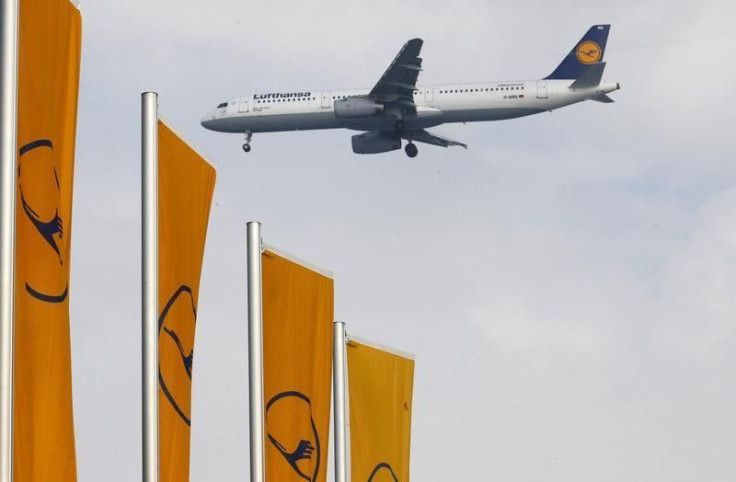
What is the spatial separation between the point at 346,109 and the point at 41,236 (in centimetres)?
4825

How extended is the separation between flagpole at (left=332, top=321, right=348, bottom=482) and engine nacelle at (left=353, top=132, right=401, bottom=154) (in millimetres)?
40212

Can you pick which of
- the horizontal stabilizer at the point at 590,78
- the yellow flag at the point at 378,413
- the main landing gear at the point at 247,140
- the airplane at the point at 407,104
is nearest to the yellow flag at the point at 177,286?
the yellow flag at the point at 378,413

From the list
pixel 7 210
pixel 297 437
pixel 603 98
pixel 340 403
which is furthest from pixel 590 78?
pixel 7 210

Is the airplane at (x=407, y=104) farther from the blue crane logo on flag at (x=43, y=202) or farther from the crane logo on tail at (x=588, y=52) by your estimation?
the blue crane logo on flag at (x=43, y=202)

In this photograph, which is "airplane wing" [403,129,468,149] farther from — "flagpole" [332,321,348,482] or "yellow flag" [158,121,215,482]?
"yellow flag" [158,121,215,482]

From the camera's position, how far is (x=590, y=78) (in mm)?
60062

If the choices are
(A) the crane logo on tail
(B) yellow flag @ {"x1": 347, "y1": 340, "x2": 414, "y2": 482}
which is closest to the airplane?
(A) the crane logo on tail

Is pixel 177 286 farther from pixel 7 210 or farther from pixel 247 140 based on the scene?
pixel 247 140

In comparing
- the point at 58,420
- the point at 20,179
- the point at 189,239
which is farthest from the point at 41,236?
the point at 189,239

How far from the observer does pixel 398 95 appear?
195ft

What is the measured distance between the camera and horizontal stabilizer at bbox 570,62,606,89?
196 ft

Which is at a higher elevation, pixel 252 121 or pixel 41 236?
pixel 252 121

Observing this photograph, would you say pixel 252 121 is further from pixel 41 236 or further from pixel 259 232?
pixel 41 236

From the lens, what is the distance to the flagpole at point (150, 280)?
40.9 ft
